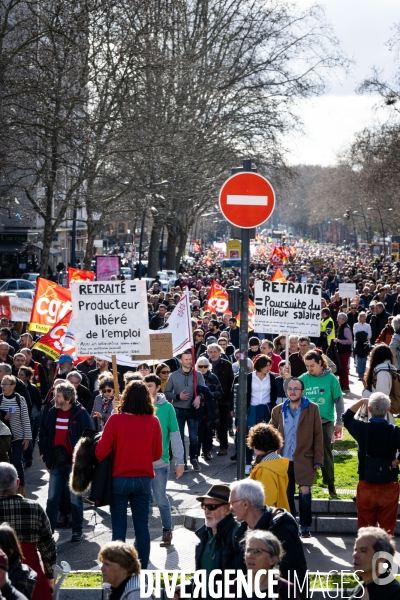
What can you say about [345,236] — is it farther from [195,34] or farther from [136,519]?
[136,519]

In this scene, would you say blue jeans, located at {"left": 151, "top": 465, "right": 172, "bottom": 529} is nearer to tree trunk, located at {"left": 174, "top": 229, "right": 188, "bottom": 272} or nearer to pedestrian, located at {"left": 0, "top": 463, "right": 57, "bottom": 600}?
pedestrian, located at {"left": 0, "top": 463, "right": 57, "bottom": 600}

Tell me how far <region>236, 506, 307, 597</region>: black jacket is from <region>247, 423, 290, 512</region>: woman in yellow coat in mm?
1657

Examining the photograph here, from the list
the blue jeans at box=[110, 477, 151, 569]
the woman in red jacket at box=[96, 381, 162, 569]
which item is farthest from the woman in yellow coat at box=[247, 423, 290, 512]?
the blue jeans at box=[110, 477, 151, 569]

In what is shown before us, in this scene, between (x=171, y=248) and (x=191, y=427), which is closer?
(x=191, y=427)

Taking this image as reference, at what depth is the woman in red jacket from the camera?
8133 millimetres

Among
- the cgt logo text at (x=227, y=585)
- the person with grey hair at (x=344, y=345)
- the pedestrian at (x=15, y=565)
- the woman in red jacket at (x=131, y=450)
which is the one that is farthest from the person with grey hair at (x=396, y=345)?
the pedestrian at (x=15, y=565)

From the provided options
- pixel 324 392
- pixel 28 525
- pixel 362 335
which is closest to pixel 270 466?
pixel 28 525

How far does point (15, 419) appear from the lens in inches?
447

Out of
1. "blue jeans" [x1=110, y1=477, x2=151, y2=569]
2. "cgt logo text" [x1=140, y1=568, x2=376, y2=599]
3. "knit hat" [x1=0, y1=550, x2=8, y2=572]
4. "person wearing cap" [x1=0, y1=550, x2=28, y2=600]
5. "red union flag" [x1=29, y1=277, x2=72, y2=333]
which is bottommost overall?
"blue jeans" [x1=110, y1=477, x2=151, y2=569]

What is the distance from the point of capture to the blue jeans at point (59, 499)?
1000 centimetres

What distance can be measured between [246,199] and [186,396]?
4650 mm

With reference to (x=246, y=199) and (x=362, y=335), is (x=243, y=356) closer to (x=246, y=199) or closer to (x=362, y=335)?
(x=246, y=199)

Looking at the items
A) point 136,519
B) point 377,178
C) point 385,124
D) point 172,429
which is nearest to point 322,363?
point 172,429

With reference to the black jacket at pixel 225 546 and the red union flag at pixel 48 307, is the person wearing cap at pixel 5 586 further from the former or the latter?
the red union flag at pixel 48 307
